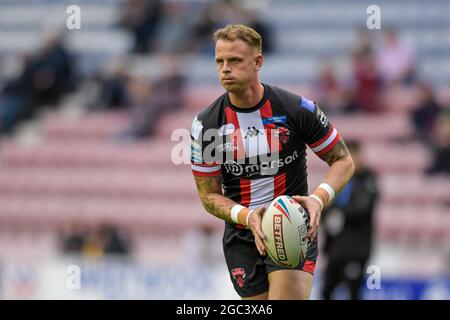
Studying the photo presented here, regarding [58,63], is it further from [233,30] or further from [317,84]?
[233,30]

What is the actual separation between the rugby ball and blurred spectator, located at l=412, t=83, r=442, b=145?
8645 millimetres

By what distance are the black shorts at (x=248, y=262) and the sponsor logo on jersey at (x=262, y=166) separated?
0.38 meters

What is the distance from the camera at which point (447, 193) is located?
1360 centimetres

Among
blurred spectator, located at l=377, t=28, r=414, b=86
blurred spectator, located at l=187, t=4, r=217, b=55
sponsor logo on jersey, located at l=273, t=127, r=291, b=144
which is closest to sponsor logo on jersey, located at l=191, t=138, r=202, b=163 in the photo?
sponsor logo on jersey, located at l=273, t=127, r=291, b=144

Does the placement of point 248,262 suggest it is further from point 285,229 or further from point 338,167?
point 338,167

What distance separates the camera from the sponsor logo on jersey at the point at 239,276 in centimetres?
639

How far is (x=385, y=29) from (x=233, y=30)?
10629 mm

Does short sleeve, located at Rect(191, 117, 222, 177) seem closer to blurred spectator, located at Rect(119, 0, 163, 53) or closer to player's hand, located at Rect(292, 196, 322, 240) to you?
player's hand, located at Rect(292, 196, 322, 240)

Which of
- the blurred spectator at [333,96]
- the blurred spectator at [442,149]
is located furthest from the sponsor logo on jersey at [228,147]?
the blurred spectator at [333,96]

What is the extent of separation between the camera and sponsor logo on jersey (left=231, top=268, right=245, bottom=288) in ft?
21.0

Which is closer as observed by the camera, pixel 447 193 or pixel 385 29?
pixel 447 193
